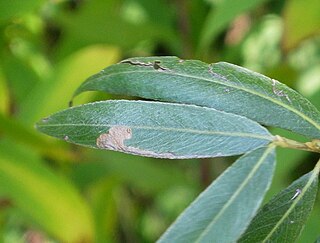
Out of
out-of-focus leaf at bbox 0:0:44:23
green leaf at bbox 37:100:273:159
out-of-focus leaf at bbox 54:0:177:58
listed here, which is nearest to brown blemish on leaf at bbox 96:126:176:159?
green leaf at bbox 37:100:273:159

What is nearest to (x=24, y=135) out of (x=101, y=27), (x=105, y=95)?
(x=105, y=95)

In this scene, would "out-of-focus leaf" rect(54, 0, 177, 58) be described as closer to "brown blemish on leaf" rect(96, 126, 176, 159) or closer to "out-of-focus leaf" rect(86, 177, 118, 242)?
"out-of-focus leaf" rect(86, 177, 118, 242)

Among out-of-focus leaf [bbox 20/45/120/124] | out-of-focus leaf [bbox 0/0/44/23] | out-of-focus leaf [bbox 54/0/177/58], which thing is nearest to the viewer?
out-of-focus leaf [bbox 0/0/44/23]

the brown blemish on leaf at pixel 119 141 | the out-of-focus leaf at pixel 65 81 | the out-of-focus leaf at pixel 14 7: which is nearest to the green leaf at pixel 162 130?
the brown blemish on leaf at pixel 119 141

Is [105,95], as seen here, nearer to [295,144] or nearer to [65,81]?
[65,81]

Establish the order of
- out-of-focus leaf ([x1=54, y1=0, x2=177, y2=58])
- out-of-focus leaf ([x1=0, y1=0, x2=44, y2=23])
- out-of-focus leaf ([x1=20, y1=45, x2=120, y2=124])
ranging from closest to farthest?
1. out-of-focus leaf ([x1=0, y1=0, x2=44, y2=23])
2. out-of-focus leaf ([x1=20, y1=45, x2=120, y2=124])
3. out-of-focus leaf ([x1=54, y1=0, x2=177, y2=58])

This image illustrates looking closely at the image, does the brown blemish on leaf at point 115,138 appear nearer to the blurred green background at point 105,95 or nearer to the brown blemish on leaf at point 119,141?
the brown blemish on leaf at point 119,141
